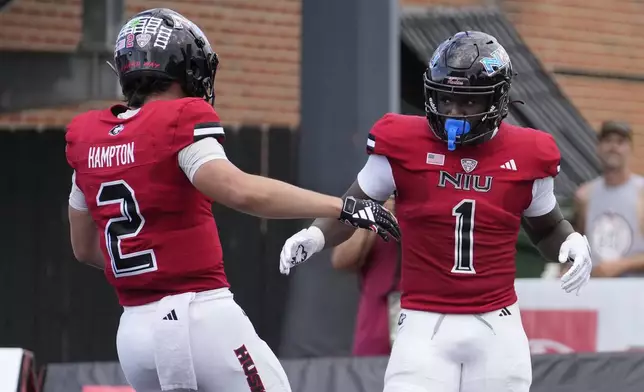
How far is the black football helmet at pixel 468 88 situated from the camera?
4.44 metres

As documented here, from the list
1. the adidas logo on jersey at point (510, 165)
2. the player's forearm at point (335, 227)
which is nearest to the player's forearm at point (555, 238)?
the adidas logo on jersey at point (510, 165)

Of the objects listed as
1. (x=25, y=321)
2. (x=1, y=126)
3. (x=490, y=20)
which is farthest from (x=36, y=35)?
(x=490, y=20)

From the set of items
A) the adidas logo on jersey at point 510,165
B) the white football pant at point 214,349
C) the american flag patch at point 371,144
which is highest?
the american flag patch at point 371,144

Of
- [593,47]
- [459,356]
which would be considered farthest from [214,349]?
[593,47]

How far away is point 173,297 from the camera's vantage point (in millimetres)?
3955

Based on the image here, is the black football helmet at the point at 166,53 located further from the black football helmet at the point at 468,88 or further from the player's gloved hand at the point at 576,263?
the player's gloved hand at the point at 576,263

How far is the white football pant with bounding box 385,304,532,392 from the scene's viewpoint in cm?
430

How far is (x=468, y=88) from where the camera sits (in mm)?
4461

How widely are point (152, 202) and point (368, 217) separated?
63cm

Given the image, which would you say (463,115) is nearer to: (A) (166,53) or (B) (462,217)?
(B) (462,217)

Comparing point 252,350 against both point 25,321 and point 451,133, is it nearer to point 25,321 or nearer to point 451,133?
point 451,133

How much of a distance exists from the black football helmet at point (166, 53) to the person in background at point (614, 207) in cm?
391

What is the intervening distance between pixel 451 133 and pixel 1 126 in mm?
5151

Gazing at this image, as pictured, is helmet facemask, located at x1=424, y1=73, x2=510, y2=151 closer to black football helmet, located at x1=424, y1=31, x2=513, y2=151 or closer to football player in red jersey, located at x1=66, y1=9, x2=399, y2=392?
black football helmet, located at x1=424, y1=31, x2=513, y2=151
